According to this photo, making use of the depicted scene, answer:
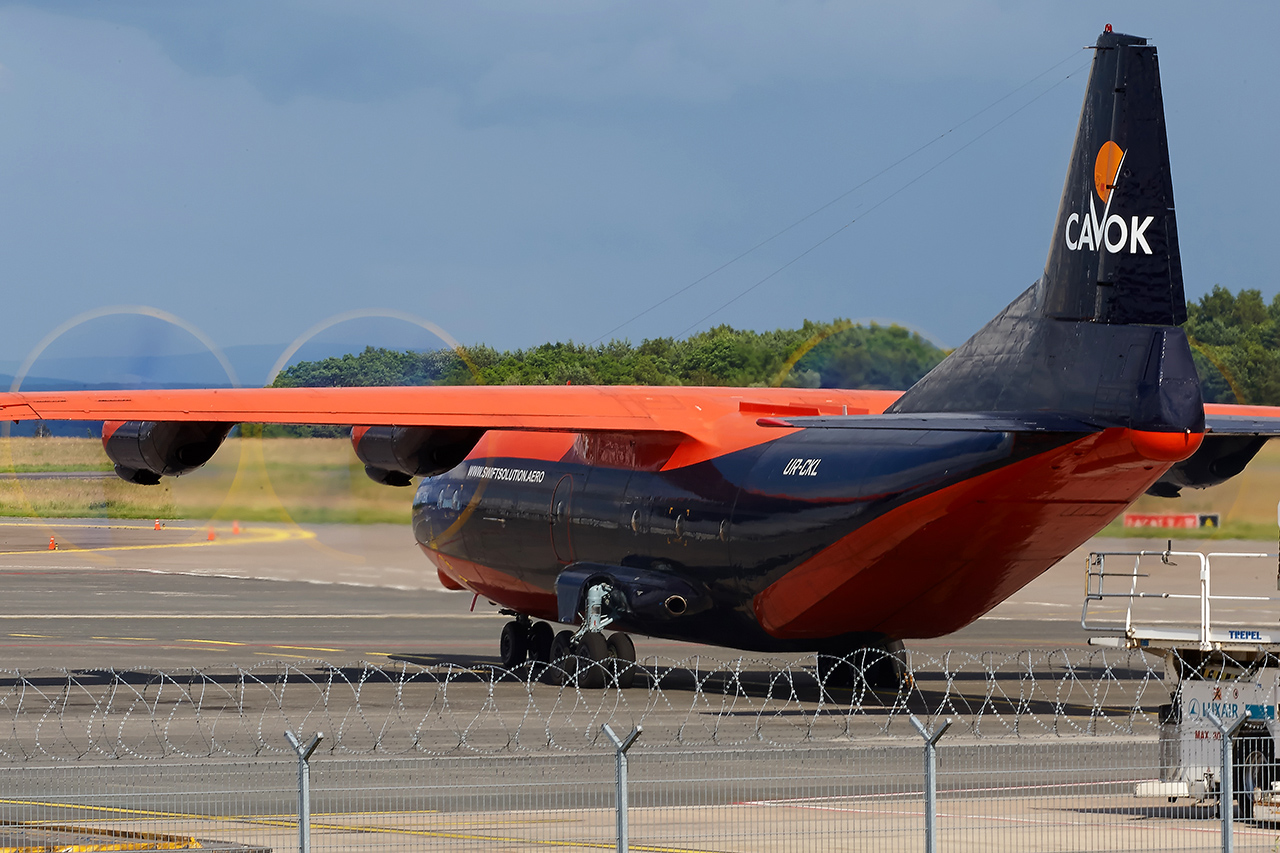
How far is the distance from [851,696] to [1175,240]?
8.01m

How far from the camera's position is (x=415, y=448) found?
26.6m

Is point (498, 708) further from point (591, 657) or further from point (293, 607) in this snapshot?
point (293, 607)

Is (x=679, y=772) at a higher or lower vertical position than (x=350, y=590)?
lower

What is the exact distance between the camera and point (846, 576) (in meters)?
22.0

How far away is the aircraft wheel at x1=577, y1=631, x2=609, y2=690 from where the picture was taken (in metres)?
25.0

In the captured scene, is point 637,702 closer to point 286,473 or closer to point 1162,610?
point 286,473

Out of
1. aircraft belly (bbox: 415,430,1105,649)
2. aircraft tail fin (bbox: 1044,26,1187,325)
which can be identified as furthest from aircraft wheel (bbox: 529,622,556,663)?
aircraft tail fin (bbox: 1044,26,1187,325)

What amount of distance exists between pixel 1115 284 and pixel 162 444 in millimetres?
14192

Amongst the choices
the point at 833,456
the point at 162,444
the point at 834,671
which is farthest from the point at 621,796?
the point at 162,444

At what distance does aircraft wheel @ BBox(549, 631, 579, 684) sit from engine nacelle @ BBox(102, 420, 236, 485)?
19.3 ft

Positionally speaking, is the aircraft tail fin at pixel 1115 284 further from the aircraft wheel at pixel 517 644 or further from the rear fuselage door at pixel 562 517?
the aircraft wheel at pixel 517 644

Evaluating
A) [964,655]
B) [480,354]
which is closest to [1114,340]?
[964,655]

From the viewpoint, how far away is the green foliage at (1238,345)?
47.2 m

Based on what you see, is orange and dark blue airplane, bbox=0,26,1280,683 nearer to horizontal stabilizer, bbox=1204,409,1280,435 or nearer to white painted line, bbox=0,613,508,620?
horizontal stabilizer, bbox=1204,409,1280,435
